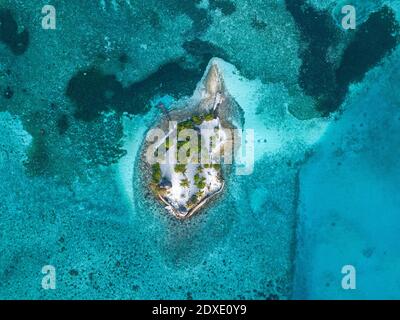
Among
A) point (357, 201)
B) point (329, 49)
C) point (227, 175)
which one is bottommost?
point (357, 201)

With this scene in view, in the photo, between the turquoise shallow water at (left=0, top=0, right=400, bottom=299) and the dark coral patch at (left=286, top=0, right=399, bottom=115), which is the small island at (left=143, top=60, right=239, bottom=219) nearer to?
the turquoise shallow water at (left=0, top=0, right=400, bottom=299)

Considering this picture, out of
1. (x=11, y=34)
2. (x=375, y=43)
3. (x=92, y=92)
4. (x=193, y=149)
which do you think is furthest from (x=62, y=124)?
(x=375, y=43)

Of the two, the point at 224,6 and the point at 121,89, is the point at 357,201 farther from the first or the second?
the point at 121,89

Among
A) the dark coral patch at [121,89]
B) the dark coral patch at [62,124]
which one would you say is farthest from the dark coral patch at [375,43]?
the dark coral patch at [62,124]

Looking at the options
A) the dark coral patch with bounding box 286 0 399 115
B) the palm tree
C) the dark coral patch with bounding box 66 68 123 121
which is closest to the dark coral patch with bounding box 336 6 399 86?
the dark coral patch with bounding box 286 0 399 115
